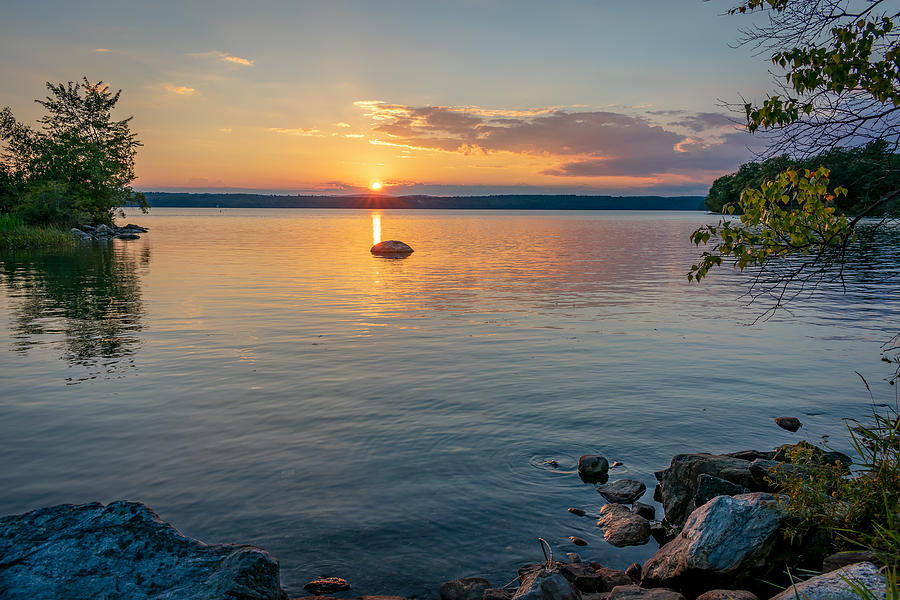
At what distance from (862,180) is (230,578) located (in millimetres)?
8261

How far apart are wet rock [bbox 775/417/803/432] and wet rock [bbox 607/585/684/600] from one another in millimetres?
7315

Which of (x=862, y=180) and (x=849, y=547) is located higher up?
(x=862, y=180)

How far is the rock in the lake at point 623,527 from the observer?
26.2 ft

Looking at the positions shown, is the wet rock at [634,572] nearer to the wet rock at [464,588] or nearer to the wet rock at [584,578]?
the wet rock at [584,578]

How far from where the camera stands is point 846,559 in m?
5.72

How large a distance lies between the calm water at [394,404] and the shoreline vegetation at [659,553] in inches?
23.9

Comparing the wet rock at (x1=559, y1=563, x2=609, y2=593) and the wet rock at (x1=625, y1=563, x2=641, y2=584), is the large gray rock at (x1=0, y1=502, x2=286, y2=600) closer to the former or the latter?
the wet rock at (x1=559, y1=563, x2=609, y2=593)

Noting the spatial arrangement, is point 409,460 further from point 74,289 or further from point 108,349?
point 74,289

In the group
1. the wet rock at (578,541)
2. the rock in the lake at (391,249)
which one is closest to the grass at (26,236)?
the rock in the lake at (391,249)

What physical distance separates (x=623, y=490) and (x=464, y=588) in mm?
3605

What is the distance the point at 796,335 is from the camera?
20.7 m

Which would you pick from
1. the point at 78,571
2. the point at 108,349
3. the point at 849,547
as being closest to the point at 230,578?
the point at 78,571

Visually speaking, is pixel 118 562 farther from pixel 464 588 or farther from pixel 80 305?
pixel 80 305

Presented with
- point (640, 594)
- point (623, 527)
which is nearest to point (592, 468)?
point (623, 527)
